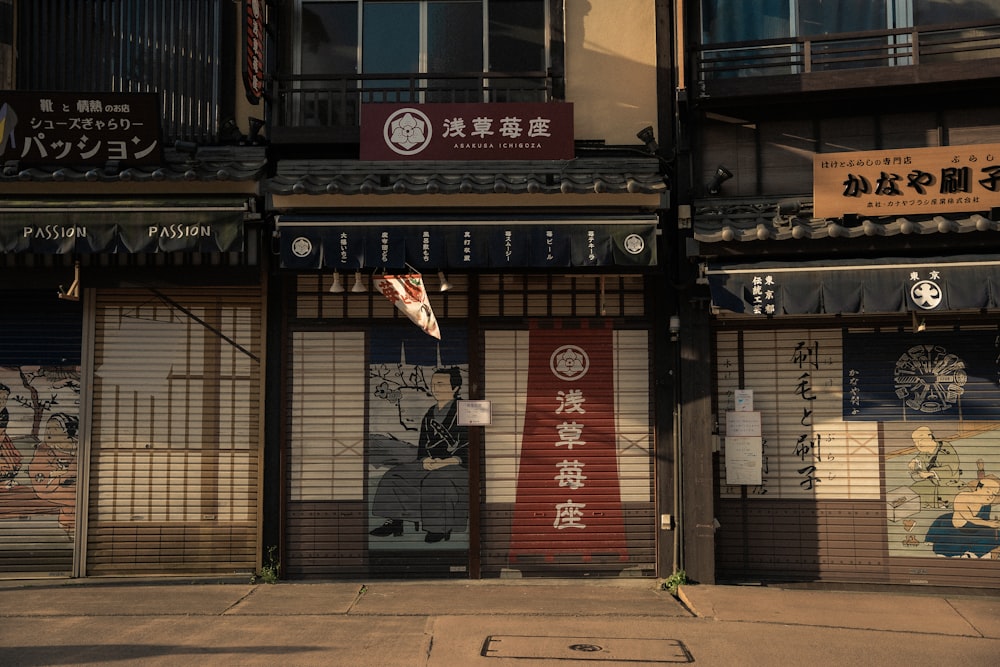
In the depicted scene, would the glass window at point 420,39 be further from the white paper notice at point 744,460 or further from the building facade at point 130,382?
the white paper notice at point 744,460

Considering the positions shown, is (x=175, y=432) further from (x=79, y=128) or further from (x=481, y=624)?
(x=481, y=624)

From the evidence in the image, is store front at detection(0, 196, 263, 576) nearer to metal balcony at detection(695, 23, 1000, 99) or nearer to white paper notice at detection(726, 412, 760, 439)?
white paper notice at detection(726, 412, 760, 439)

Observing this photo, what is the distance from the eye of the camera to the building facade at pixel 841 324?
32.6ft

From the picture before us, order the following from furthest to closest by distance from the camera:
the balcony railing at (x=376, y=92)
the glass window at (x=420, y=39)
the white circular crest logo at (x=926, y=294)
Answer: the glass window at (x=420, y=39), the balcony railing at (x=376, y=92), the white circular crest logo at (x=926, y=294)

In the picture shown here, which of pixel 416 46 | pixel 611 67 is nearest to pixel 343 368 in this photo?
pixel 416 46

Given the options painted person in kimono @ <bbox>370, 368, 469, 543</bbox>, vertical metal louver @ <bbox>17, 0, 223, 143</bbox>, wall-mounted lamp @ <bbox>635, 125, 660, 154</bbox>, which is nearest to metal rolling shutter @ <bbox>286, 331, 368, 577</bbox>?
painted person in kimono @ <bbox>370, 368, 469, 543</bbox>

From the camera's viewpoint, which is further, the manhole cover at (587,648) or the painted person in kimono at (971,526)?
the painted person in kimono at (971,526)

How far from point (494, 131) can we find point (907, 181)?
482 centimetres

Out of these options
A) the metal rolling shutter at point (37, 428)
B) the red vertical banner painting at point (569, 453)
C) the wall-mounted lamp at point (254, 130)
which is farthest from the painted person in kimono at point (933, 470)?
the metal rolling shutter at point (37, 428)

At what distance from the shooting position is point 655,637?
26.8 ft

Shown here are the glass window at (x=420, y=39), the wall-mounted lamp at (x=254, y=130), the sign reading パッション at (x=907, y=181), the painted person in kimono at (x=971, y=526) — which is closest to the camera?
the sign reading パッション at (x=907, y=181)

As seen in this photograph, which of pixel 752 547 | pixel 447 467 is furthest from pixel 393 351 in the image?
pixel 752 547

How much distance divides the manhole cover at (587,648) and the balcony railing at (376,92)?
6513 mm

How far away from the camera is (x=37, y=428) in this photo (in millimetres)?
10820
